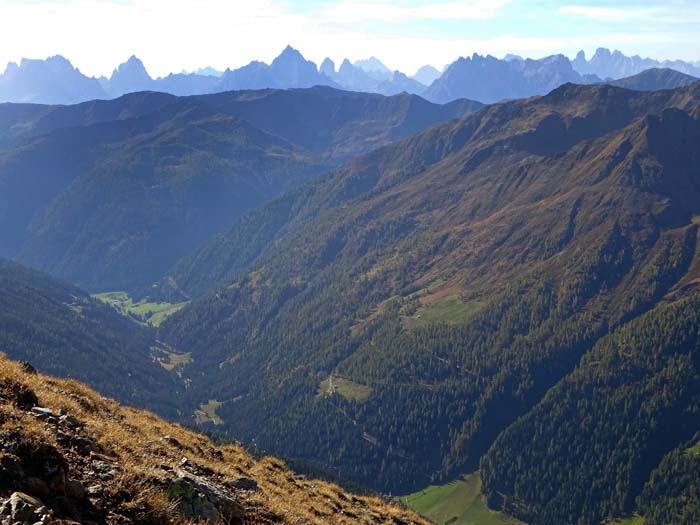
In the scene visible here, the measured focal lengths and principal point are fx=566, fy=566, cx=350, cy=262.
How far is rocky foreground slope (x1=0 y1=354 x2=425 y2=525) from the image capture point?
2016 centimetres

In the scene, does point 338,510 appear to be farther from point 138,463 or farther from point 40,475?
point 40,475

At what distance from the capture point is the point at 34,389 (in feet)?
96.3

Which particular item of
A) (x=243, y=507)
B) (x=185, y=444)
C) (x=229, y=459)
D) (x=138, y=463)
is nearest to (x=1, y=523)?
(x=138, y=463)

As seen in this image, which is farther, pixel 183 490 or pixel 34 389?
pixel 34 389

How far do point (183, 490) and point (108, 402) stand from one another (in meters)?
17.6

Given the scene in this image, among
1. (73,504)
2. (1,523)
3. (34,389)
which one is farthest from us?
(34,389)

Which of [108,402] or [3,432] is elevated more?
[3,432]

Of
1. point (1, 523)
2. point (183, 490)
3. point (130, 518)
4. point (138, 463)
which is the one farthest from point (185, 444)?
point (1, 523)

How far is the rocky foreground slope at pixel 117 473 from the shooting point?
2016 centimetres

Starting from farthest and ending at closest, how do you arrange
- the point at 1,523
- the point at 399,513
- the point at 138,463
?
the point at 399,513, the point at 138,463, the point at 1,523

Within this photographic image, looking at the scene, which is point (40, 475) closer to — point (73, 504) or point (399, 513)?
point (73, 504)

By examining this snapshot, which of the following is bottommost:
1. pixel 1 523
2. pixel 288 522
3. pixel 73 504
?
pixel 288 522

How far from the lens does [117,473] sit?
2375cm

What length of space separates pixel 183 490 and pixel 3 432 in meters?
7.38
